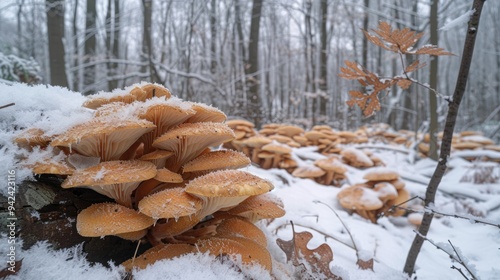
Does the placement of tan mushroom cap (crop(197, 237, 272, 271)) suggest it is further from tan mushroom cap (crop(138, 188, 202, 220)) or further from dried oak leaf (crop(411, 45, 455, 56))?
dried oak leaf (crop(411, 45, 455, 56))

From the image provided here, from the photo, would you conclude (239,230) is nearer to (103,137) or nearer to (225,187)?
(225,187)

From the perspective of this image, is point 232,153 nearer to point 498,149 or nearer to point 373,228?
point 373,228

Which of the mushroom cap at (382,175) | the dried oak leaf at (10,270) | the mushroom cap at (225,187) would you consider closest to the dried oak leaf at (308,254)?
the mushroom cap at (225,187)

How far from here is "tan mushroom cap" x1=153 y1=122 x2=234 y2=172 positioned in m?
1.13

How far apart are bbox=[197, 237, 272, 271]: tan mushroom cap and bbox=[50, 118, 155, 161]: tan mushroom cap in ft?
1.75

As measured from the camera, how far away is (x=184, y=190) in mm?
1106

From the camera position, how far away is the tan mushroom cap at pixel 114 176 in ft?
Answer: 3.18

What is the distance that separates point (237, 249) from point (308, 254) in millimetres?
490

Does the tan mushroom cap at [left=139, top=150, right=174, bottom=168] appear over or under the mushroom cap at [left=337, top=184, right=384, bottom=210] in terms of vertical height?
over

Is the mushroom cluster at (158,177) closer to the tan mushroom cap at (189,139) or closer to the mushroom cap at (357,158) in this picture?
the tan mushroom cap at (189,139)

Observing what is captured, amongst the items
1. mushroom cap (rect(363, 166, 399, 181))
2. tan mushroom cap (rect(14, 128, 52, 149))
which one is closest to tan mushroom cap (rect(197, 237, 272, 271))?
tan mushroom cap (rect(14, 128, 52, 149))

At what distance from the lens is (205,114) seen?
1.34m

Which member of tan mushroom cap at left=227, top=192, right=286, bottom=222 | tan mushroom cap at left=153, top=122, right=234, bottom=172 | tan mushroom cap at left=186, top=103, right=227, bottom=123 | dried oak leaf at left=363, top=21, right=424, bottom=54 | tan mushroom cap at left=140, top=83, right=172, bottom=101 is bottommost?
tan mushroom cap at left=227, top=192, right=286, bottom=222

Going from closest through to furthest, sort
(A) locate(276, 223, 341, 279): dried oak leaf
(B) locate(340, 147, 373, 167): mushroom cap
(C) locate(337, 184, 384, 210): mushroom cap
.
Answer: (A) locate(276, 223, 341, 279): dried oak leaf, (C) locate(337, 184, 384, 210): mushroom cap, (B) locate(340, 147, 373, 167): mushroom cap
